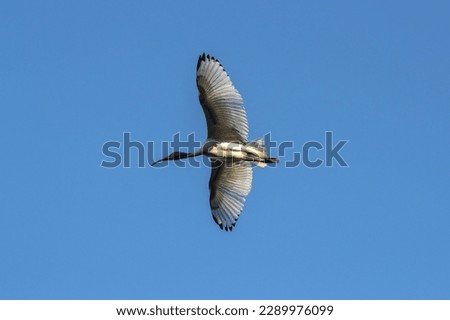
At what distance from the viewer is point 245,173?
42250mm

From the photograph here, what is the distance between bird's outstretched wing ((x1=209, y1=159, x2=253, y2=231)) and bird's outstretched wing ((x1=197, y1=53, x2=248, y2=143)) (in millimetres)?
1042

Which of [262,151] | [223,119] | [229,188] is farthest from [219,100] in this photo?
[229,188]

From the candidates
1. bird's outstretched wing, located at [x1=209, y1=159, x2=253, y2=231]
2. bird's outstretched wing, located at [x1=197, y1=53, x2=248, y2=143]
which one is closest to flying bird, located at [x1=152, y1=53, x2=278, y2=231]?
bird's outstretched wing, located at [x1=197, y1=53, x2=248, y2=143]

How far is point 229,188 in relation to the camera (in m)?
42.3

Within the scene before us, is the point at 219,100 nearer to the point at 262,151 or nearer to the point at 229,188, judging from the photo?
the point at 262,151

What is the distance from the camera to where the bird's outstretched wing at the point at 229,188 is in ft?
138

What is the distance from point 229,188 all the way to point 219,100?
2.10 meters

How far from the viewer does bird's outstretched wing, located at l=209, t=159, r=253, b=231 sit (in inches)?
1660

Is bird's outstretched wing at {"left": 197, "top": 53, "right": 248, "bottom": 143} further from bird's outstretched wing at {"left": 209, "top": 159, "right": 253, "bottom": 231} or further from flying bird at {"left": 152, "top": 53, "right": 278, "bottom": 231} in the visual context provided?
bird's outstretched wing at {"left": 209, "top": 159, "right": 253, "bottom": 231}

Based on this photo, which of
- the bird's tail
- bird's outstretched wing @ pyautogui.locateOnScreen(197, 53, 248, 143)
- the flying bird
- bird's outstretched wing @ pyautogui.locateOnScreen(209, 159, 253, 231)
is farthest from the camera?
bird's outstretched wing @ pyautogui.locateOnScreen(209, 159, 253, 231)

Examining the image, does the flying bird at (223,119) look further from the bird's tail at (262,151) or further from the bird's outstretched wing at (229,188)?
the bird's outstretched wing at (229,188)

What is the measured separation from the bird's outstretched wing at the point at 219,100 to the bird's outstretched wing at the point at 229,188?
3.42 feet
